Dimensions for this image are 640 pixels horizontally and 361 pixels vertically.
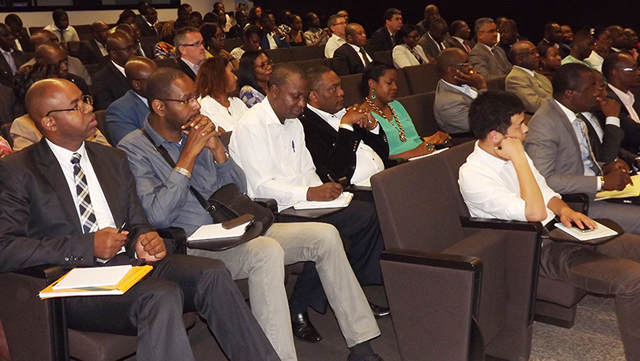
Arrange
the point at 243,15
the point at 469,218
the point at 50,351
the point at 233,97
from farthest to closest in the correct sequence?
the point at 243,15 → the point at 233,97 → the point at 469,218 → the point at 50,351

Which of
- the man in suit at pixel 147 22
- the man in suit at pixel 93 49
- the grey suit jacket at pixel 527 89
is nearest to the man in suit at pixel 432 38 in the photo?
the grey suit jacket at pixel 527 89

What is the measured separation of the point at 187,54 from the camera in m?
4.70

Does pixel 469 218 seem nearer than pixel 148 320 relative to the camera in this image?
No

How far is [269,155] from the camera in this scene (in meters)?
3.03

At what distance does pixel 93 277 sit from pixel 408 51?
19.4 feet

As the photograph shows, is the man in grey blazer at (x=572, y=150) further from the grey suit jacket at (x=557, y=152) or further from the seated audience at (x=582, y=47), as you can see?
the seated audience at (x=582, y=47)

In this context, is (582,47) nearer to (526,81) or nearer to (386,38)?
(526,81)

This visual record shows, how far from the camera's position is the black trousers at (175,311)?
197cm

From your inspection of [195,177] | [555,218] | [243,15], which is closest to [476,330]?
[555,218]

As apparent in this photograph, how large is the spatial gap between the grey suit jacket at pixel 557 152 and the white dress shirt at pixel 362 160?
2.74 feet

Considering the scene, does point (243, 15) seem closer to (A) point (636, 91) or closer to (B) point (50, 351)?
(A) point (636, 91)

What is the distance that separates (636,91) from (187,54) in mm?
3557

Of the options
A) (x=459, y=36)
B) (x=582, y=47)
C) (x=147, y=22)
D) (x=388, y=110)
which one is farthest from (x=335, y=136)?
(x=147, y=22)

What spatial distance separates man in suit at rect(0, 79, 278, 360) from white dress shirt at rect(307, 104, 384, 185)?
1372mm
